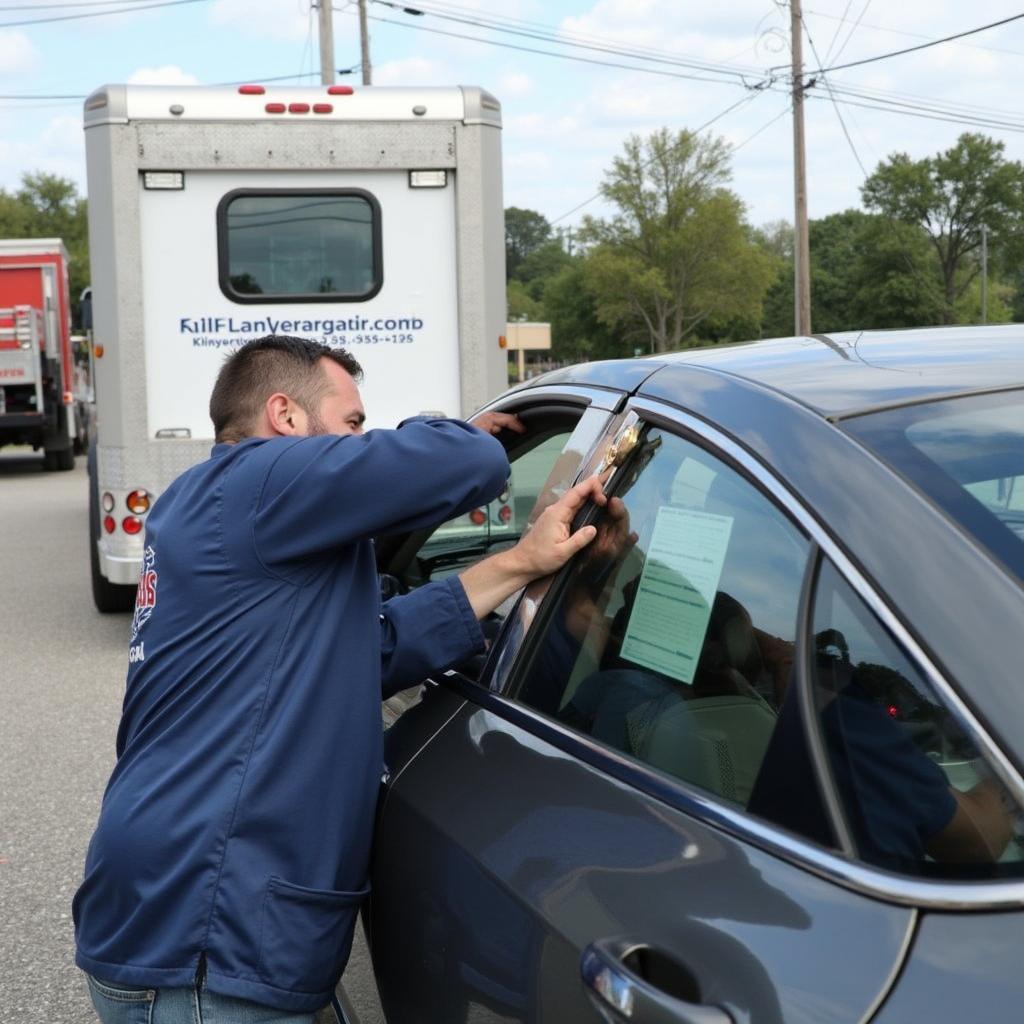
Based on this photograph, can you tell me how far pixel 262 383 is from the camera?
2459mm

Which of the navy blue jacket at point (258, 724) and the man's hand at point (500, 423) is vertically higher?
the man's hand at point (500, 423)

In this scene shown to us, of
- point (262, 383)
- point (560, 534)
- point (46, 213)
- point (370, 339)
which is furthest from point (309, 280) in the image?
point (46, 213)

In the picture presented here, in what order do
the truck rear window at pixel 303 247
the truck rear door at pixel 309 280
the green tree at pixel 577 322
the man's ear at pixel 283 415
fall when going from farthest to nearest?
1. the green tree at pixel 577 322
2. the truck rear window at pixel 303 247
3. the truck rear door at pixel 309 280
4. the man's ear at pixel 283 415

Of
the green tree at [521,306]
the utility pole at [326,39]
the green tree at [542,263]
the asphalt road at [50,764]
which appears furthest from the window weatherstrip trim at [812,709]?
Result: the green tree at [542,263]

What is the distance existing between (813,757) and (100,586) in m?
8.42

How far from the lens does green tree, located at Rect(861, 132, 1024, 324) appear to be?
7888 cm

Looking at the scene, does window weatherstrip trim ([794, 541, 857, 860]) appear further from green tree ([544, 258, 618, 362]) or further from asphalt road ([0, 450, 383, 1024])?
green tree ([544, 258, 618, 362])

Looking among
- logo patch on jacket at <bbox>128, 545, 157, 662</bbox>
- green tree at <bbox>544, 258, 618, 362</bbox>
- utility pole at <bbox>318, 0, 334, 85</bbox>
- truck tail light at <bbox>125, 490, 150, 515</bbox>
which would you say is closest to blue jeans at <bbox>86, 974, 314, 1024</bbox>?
logo patch on jacket at <bbox>128, 545, 157, 662</bbox>

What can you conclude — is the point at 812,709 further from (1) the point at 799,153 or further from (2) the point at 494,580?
(1) the point at 799,153

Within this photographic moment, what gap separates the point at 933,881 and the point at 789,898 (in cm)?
14

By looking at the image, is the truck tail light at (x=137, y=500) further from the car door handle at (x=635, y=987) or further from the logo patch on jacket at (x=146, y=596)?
the car door handle at (x=635, y=987)

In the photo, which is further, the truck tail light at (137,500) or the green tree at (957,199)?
the green tree at (957,199)

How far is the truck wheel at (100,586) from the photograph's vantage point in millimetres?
9242

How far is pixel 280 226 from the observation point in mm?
8398
